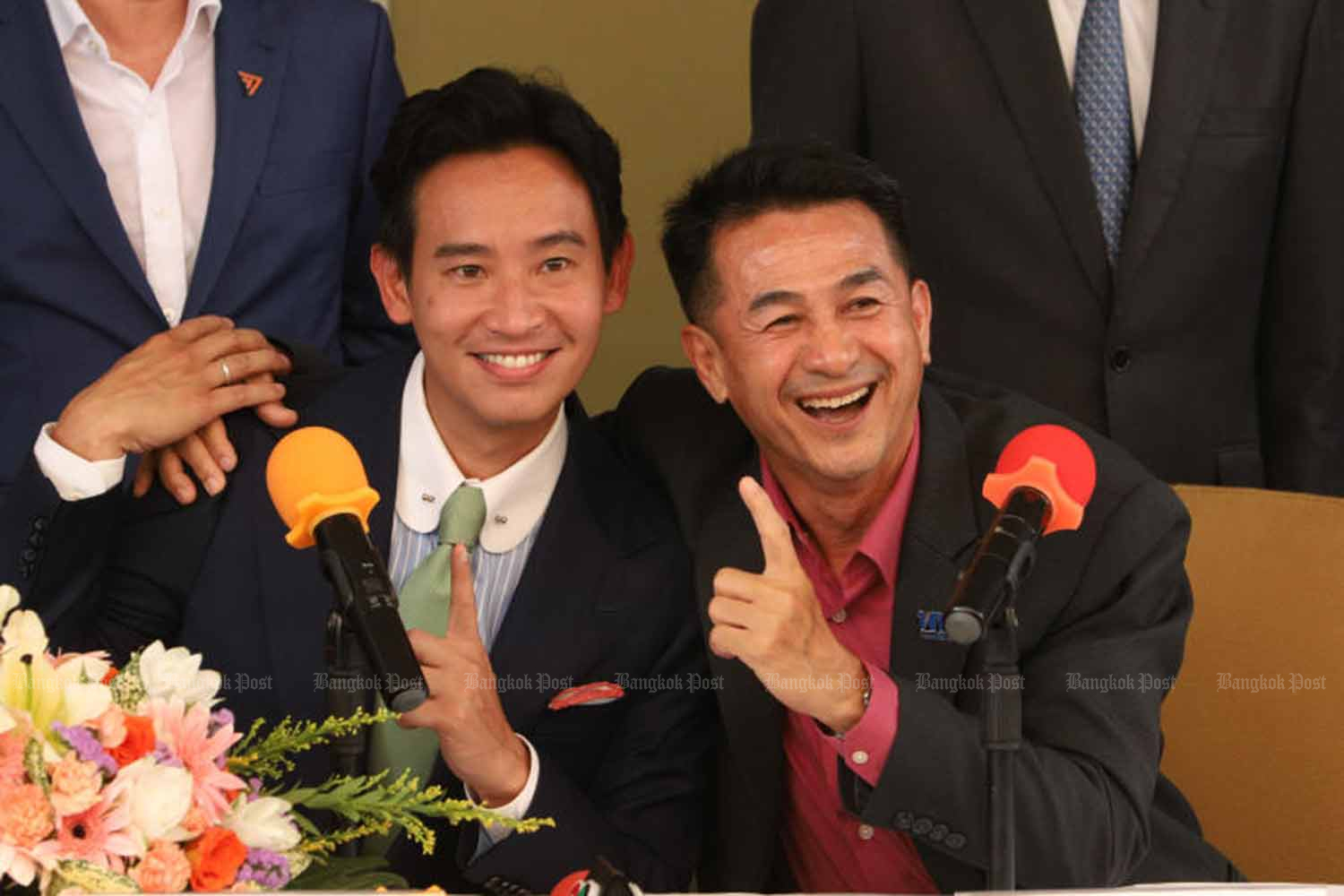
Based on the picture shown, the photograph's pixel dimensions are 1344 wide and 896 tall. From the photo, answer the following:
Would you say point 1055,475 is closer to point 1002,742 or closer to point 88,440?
point 1002,742

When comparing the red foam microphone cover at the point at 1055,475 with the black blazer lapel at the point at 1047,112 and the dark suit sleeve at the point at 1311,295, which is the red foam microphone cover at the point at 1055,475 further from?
the dark suit sleeve at the point at 1311,295

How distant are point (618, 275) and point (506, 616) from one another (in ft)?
1.42

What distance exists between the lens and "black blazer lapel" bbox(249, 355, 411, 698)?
6.85 feet

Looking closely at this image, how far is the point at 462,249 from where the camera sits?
2.10 meters

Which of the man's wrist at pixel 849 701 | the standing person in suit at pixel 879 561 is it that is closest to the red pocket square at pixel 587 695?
the standing person in suit at pixel 879 561

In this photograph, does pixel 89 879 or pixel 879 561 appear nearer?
pixel 89 879

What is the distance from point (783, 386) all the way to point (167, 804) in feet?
3.04

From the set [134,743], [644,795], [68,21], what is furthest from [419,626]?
[68,21]

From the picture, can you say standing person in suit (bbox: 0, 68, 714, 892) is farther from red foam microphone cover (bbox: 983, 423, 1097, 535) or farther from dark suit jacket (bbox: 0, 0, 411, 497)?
red foam microphone cover (bbox: 983, 423, 1097, 535)

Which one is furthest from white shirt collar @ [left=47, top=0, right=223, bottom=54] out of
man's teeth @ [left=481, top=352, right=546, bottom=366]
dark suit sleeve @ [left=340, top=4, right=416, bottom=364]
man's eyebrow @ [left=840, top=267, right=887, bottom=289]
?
man's eyebrow @ [left=840, top=267, right=887, bottom=289]

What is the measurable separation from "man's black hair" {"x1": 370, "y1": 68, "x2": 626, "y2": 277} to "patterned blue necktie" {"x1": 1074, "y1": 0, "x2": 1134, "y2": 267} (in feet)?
2.33

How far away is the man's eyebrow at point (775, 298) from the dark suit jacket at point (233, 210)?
66 centimetres

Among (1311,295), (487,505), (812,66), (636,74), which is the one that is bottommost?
(487,505)

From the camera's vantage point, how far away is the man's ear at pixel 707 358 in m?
2.10
